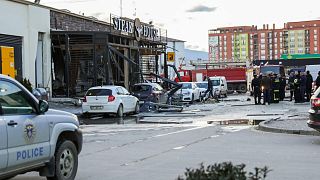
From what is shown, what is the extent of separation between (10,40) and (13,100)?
21.4 m

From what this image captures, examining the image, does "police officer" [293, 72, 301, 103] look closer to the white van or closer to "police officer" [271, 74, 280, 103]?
"police officer" [271, 74, 280, 103]

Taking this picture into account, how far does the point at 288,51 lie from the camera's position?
133375 millimetres

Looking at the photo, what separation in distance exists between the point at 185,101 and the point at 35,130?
3062cm

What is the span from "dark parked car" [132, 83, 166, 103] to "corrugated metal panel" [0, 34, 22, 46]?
674 centimetres

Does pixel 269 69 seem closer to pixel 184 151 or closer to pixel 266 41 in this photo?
pixel 184 151

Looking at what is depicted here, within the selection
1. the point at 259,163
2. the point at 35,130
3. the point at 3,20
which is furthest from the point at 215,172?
the point at 3,20

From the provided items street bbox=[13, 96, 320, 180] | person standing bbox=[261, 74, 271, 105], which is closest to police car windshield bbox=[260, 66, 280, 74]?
person standing bbox=[261, 74, 271, 105]

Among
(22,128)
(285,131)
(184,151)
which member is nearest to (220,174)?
(22,128)

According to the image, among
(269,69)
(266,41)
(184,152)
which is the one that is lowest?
(184,152)

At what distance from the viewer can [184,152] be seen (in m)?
12.4

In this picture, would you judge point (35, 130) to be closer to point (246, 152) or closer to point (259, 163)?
point (259, 163)

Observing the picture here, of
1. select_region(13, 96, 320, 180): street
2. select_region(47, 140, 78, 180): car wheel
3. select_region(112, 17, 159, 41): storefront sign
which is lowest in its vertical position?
select_region(13, 96, 320, 180): street

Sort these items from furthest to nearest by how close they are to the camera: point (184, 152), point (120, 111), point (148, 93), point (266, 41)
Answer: point (266, 41)
point (148, 93)
point (120, 111)
point (184, 152)

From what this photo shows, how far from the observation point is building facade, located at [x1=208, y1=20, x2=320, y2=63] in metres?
128
